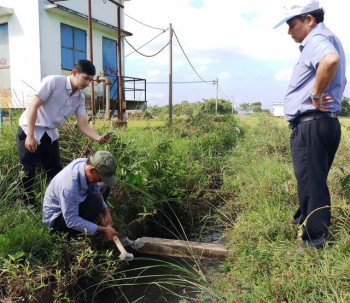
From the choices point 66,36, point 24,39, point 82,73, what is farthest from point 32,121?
point 66,36

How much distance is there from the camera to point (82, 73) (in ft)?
10.7

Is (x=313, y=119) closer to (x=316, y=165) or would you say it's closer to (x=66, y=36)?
(x=316, y=165)

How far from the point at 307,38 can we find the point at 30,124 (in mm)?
2434

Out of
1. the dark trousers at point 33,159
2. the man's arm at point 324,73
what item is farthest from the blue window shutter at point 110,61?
the man's arm at point 324,73

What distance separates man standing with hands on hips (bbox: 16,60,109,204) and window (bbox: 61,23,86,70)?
8.25m

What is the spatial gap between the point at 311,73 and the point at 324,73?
23cm

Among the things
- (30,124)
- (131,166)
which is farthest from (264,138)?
(30,124)

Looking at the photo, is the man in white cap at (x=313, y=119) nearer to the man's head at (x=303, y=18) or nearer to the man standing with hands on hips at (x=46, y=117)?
the man's head at (x=303, y=18)

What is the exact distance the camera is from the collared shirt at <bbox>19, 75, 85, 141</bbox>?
10.7 ft

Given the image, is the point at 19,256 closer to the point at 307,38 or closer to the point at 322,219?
the point at 322,219

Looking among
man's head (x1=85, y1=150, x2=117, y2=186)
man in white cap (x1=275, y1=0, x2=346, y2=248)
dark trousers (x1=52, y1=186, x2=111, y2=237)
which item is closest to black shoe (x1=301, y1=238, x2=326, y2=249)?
man in white cap (x1=275, y1=0, x2=346, y2=248)

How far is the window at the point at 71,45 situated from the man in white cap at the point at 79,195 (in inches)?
355

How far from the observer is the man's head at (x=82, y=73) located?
3.24 metres

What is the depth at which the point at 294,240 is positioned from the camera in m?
2.89
